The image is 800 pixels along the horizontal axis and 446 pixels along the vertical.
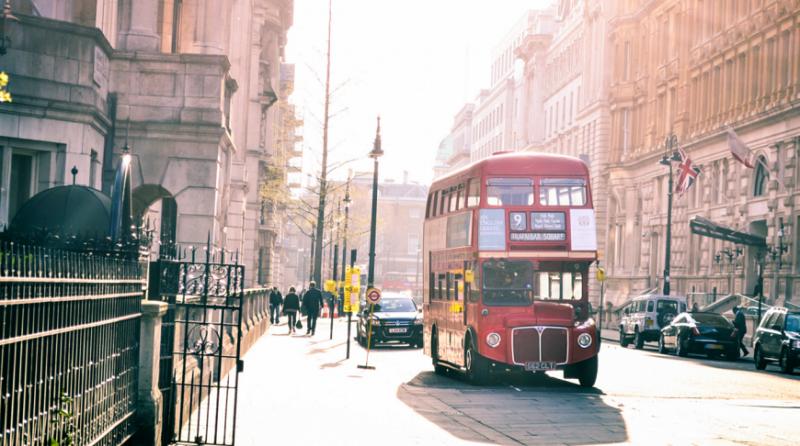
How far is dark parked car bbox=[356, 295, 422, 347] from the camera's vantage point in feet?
119

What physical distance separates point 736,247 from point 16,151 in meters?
40.5

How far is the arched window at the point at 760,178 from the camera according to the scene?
50875mm

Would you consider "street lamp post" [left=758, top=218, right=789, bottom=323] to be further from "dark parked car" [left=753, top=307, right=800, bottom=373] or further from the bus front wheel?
the bus front wheel

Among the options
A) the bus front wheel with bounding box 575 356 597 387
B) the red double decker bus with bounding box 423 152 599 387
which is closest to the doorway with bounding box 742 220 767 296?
the red double decker bus with bounding box 423 152 599 387

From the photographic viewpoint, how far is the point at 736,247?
52.8 m

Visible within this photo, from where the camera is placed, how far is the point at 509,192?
22656mm

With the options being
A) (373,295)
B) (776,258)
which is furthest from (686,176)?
(373,295)

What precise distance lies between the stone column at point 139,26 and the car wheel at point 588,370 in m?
9.54

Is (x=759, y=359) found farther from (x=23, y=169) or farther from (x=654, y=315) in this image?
(x=23, y=169)

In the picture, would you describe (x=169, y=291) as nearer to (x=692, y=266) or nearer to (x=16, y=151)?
(x=16, y=151)

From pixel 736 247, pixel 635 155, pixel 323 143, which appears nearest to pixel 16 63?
pixel 323 143

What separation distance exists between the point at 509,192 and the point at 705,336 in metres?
16.1

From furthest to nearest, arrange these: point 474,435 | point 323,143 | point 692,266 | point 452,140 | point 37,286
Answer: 1. point 452,140
2. point 692,266
3. point 323,143
4. point 474,435
5. point 37,286

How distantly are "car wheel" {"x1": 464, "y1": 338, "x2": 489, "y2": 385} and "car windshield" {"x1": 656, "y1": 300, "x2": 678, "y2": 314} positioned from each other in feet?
72.3
